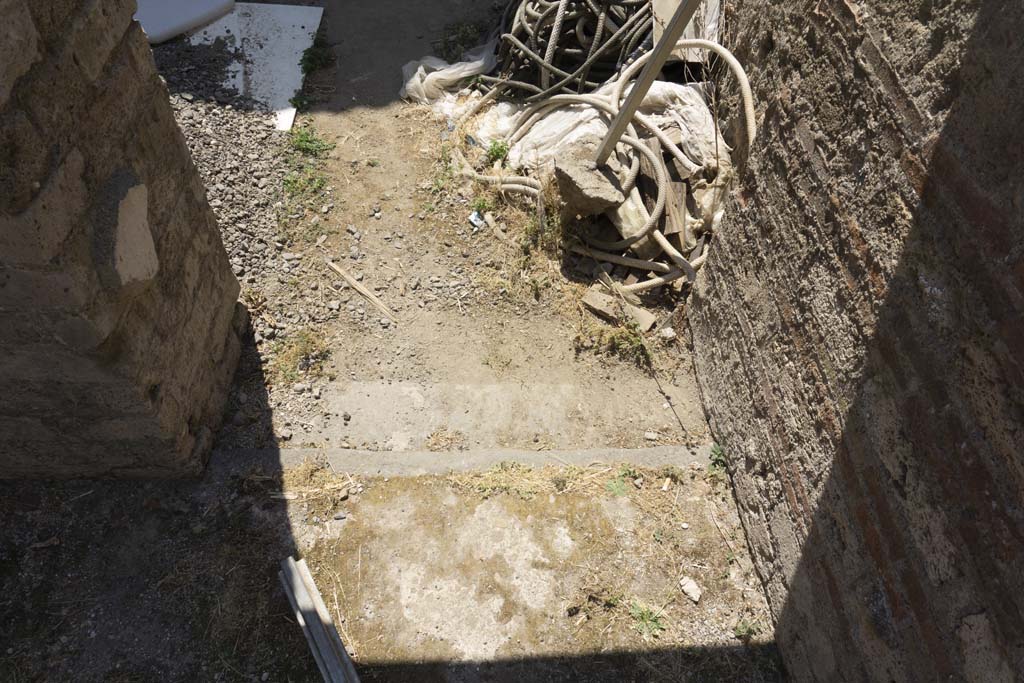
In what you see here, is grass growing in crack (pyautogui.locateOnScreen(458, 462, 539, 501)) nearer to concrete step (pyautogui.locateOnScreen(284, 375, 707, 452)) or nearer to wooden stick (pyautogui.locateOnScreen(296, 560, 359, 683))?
concrete step (pyautogui.locateOnScreen(284, 375, 707, 452))

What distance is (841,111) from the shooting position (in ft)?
7.91

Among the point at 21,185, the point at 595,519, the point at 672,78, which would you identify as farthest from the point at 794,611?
the point at 672,78

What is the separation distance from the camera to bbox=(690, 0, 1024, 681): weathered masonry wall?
68.7 inches

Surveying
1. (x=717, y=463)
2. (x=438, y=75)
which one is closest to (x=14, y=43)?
(x=717, y=463)

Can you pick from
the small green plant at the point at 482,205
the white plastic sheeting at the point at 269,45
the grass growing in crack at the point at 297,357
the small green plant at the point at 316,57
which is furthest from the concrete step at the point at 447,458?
the small green plant at the point at 316,57

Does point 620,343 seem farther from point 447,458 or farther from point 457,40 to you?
point 457,40

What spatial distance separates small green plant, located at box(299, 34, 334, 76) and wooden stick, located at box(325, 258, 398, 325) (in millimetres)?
2093

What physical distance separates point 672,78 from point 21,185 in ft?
13.0

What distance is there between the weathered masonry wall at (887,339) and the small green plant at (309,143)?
2954 mm

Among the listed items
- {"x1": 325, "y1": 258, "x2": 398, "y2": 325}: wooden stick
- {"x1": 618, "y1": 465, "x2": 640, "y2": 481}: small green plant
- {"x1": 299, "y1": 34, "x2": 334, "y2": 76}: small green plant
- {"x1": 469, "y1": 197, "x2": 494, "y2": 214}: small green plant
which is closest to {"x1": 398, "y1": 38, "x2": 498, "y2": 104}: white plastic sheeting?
{"x1": 299, "y1": 34, "x2": 334, "y2": 76}: small green plant

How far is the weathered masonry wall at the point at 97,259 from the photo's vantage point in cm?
184

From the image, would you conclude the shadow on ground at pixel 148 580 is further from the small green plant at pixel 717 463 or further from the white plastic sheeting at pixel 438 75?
the white plastic sheeting at pixel 438 75

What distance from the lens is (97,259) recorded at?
6.91 feet

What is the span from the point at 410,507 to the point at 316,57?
4.00 metres
